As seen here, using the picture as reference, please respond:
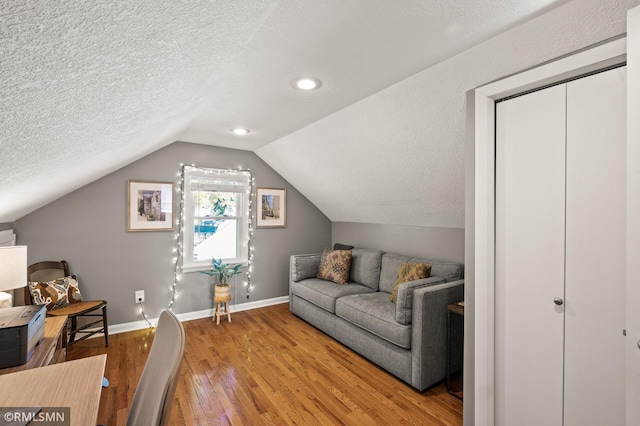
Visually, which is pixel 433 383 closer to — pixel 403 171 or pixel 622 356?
pixel 622 356

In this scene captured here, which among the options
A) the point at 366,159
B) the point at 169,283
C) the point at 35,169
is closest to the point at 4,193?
the point at 35,169

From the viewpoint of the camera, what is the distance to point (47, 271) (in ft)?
10.7

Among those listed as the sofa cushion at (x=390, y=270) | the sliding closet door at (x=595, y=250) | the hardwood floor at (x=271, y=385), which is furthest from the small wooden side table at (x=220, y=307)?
the sliding closet door at (x=595, y=250)

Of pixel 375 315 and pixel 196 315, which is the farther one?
pixel 196 315

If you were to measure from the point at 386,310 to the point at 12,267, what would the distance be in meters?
2.77

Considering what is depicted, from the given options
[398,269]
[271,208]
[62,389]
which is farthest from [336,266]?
[62,389]

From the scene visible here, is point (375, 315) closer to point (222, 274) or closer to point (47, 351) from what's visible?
point (222, 274)

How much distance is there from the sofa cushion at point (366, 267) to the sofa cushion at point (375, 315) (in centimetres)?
36

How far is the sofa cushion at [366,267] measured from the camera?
3.91 metres

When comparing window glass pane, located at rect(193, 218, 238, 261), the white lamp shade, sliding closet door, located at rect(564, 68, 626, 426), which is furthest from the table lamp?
sliding closet door, located at rect(564, 68, 626, 426)

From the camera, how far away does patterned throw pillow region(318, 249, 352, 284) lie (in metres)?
4.04

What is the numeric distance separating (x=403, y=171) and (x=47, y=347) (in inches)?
116

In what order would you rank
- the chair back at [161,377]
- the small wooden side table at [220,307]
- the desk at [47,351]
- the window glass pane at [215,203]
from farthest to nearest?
the window glass pane at [215,203] < the small wooden side table at [220,307] < the desk at [47,351] < the chair back at [161,377]

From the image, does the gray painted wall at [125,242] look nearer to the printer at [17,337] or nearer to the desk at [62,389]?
the printer at [17,337]
